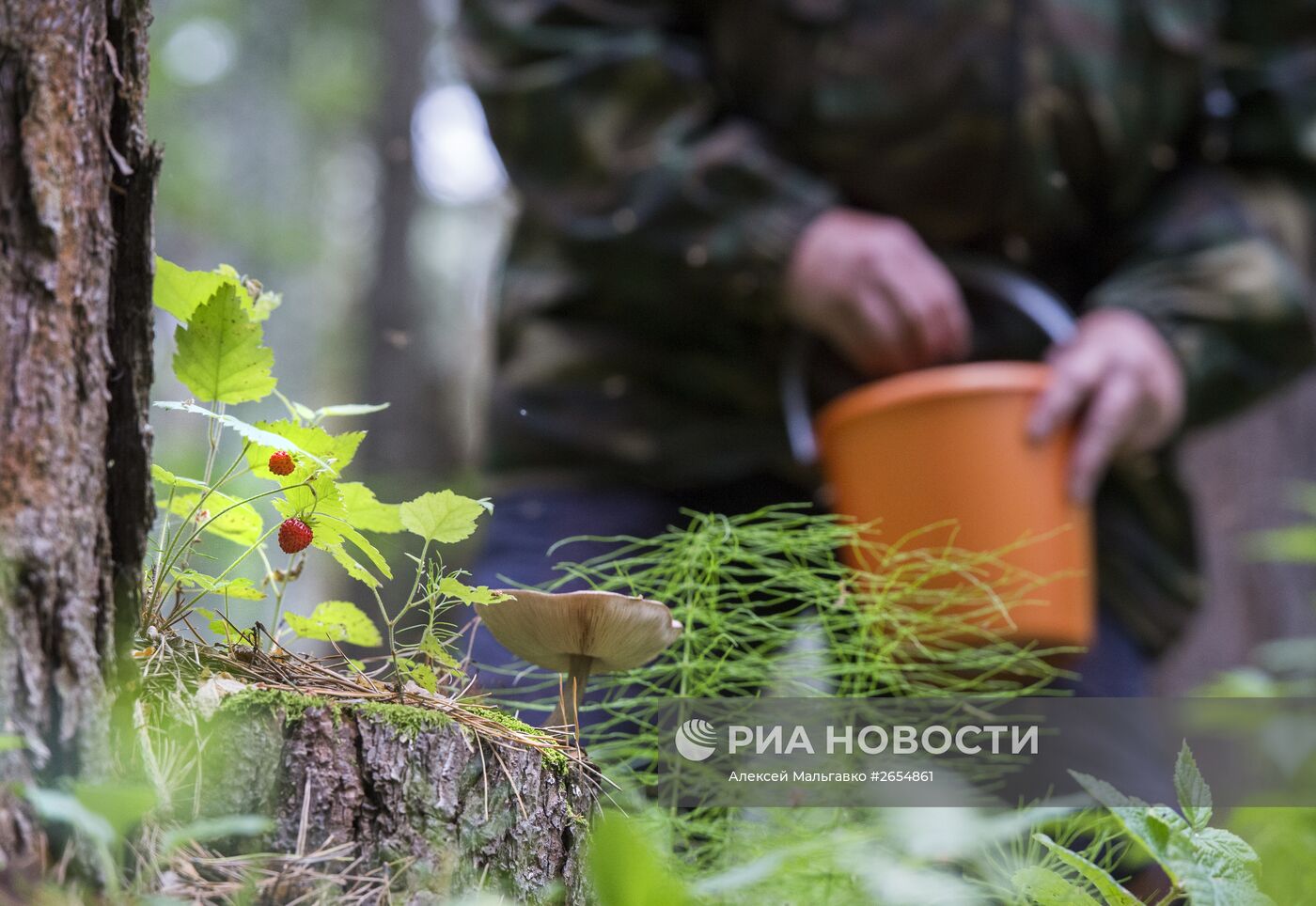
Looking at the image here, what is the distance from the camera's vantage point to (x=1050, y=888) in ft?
1.88

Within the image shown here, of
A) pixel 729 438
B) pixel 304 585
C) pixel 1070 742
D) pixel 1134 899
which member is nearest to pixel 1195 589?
pixel 1070 742

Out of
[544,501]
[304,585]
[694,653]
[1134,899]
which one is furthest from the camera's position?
[304,585]

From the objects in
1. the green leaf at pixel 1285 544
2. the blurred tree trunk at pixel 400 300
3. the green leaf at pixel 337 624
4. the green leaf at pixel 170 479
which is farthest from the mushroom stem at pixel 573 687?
the blurred tree trunk at pixel 400 300

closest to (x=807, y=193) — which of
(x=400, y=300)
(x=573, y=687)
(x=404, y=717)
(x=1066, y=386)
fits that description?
(x=1066, y=386)

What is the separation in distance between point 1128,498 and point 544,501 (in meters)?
0.87

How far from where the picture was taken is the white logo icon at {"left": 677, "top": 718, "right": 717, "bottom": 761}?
2.40ft

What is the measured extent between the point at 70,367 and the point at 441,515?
0.60 feet

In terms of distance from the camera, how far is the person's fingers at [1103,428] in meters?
1.28

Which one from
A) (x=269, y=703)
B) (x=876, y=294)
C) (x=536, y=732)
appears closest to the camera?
(x=269, y=703)

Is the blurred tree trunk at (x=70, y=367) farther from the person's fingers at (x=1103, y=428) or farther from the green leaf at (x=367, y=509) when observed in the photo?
the person's fingers at (x=1103, y=428)

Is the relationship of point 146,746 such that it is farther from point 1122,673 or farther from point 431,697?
point 1122,673

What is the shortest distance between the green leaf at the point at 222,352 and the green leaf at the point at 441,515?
11cm

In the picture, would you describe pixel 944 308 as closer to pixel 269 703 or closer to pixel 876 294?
pixel 876 294

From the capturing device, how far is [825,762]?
748 mm
